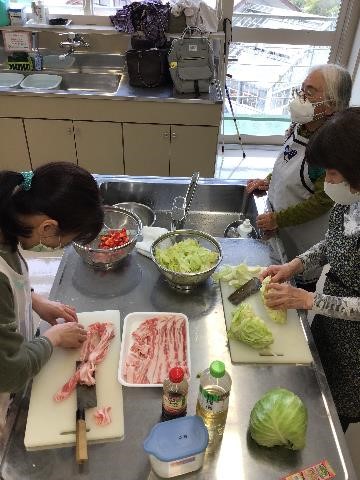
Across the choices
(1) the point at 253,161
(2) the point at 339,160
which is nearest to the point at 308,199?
(2) the point at 339,160

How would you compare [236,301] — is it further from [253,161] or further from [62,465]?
[253,161]

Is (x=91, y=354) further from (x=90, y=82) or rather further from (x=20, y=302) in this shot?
(x=90, y=82)

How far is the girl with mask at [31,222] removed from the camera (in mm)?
1092

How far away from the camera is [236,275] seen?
Answer: 1663 mm

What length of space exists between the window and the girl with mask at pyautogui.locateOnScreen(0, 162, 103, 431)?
11.2 feet

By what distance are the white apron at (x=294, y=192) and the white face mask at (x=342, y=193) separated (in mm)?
540

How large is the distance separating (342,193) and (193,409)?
0.82 meters

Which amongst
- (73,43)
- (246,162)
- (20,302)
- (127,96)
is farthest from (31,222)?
(246,162)

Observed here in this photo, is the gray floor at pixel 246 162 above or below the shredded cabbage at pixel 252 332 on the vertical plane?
below

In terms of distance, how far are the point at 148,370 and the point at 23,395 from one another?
0.37 metres

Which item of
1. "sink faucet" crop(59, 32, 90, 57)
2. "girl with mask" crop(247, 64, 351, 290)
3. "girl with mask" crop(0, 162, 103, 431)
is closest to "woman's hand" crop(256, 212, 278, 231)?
"girl with mask" crop(247, 64, 351, 290)

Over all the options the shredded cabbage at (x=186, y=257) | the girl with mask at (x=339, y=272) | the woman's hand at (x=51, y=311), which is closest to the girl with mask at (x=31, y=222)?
the woman's hand at (x=51, y=311)

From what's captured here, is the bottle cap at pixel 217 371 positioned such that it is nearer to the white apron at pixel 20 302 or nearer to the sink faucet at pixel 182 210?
the white apron at pixel 20 302

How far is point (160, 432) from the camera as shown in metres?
1.08
